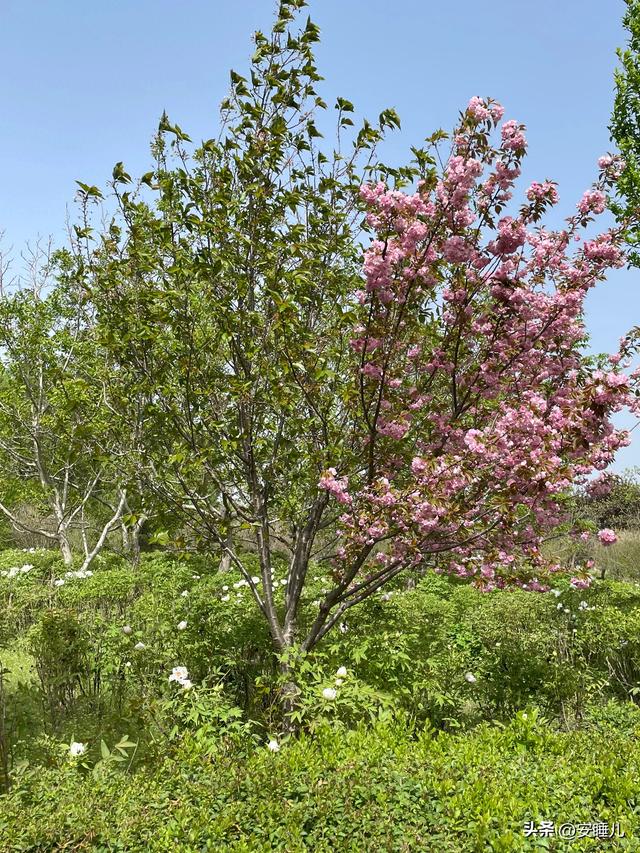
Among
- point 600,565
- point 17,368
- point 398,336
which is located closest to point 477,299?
point 398,336

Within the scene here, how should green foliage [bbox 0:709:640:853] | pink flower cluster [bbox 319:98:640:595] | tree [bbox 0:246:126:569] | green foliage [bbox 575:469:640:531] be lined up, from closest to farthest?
green foliage [bbox 0:709:640:853]
pink flower cluster [bbox 319:98:640:595]
tree [bbox 0:246:126:569]
green foliage [bbox 575:469:640:531]

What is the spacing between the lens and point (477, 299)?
4.54 meters

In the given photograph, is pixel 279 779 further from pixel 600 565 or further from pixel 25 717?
pixel 600 565

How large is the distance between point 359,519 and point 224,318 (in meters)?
1.63

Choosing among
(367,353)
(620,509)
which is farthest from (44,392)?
(620,509)

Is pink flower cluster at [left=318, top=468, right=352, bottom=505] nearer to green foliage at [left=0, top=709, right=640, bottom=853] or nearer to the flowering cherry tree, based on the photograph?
the flowering cherry tree

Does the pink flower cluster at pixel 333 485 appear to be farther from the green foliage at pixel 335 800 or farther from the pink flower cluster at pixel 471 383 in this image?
the green foliage at pixel 335 800

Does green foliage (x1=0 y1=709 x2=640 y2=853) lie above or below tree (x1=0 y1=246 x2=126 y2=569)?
below

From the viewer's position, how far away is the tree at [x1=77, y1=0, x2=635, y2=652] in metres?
3.92

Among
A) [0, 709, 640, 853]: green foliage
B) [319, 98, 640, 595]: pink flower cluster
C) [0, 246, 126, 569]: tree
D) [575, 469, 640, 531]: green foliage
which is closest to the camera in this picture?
[0, 709, 640, 853]: green foliage

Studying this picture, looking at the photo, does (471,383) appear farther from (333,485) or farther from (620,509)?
(620,509)

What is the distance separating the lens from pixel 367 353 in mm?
4352

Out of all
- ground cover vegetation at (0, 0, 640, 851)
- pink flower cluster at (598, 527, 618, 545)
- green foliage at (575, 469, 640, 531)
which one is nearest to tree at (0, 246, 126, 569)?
ground cover vegetation at (0, 0, 640, 851)

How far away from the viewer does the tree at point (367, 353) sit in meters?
3.92
